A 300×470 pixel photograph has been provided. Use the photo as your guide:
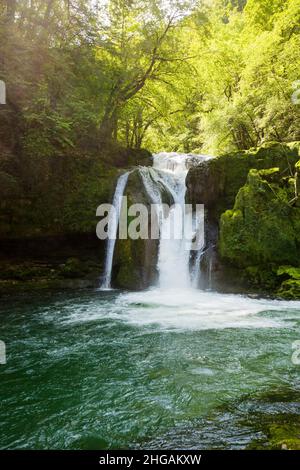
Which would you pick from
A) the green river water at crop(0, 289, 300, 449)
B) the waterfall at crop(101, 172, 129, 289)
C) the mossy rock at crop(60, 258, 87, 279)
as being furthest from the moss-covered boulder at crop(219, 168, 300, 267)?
the mossy rock at crop(60, 258, 87, 279)

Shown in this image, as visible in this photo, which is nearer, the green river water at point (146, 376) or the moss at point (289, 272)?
the green river water at point (146, 376)

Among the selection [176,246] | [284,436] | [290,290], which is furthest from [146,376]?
[176,246]

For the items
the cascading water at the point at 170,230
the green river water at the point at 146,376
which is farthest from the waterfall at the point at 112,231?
the green river water at the point at 146,376

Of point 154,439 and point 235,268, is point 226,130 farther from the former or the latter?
point 154,439

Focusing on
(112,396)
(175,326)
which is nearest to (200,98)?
(175,326)

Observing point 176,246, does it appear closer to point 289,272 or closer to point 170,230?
point 170,230

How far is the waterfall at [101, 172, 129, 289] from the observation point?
467 inches

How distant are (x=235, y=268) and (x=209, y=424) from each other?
24.4 feet

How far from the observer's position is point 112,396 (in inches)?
165

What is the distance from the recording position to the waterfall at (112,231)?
1186 centimetres

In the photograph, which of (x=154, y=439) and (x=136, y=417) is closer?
(x=154, y=439)

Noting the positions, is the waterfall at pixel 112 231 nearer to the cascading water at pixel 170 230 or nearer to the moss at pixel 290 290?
the cascading water at pixel 170 230

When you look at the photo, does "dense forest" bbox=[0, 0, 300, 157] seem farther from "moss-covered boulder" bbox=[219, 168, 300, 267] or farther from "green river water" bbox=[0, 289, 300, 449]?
"green river water" bbox=[0, 289, 300, 449]

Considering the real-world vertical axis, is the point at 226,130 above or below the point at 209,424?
above
